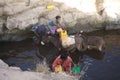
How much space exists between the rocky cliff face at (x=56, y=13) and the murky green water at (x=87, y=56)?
785 mm

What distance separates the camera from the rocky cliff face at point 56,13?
70.5 feet

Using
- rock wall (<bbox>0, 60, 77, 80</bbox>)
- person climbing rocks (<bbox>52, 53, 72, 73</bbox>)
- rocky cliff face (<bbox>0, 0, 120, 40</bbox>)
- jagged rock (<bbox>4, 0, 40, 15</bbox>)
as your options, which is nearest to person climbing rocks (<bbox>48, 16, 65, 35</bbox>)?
rocky cliff face (<bbox>0, 0, 120, 40</bbox>)

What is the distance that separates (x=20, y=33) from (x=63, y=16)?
333cm

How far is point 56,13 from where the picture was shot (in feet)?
73.2

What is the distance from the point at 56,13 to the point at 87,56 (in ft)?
16.4

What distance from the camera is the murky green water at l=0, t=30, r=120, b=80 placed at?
16.6m

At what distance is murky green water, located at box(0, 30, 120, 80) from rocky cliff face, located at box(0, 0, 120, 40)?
2.57ft

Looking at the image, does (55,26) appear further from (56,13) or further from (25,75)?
(25,75)

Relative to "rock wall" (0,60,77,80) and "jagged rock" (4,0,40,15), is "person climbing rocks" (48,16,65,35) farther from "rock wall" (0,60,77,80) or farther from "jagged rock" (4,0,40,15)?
"rock wall" (0,60,77,80)

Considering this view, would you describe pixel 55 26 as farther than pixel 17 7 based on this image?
No

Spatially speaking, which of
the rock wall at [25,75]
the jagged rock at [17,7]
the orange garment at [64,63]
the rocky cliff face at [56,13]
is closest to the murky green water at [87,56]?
the rocky cliff face at [56,13]

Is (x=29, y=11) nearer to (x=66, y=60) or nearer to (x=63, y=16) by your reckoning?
(x=63, y=16)

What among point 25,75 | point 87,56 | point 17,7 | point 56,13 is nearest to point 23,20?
point 17,7

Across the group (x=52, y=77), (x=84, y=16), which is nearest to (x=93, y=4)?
(x=84, y=16)
